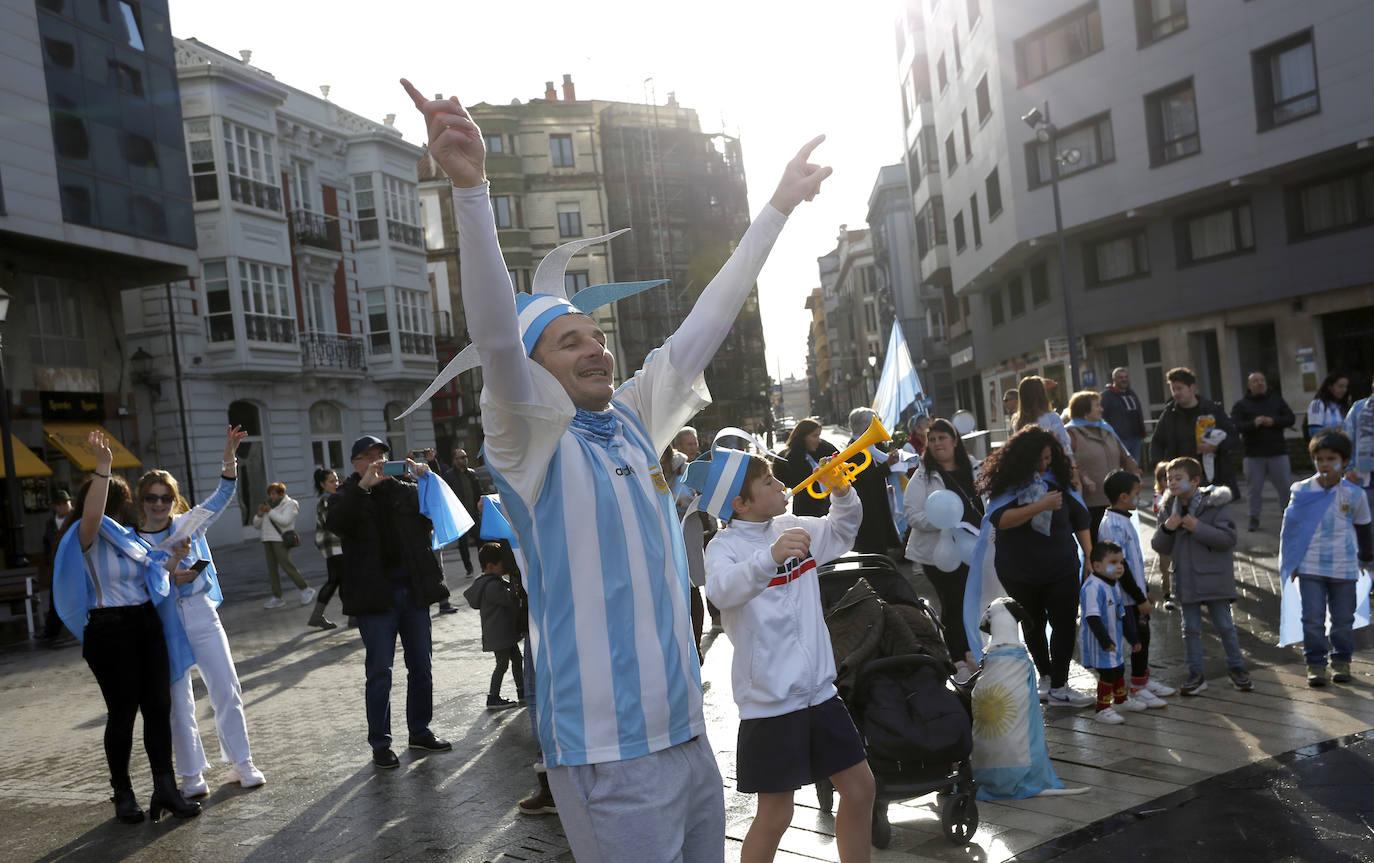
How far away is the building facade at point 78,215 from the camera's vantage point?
23.7 metres

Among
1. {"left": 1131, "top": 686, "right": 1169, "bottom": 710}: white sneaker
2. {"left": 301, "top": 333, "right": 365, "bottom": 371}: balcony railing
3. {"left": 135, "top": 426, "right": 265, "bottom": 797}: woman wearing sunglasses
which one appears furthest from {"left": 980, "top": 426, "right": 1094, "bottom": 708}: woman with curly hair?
{"left": 301, "top": 333, "right": 365, "bottom": 371}: balcony railing

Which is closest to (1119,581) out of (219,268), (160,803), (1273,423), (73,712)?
(160,803)

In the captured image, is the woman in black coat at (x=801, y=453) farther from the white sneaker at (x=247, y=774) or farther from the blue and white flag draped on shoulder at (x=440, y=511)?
the white sneaker at (x=247, y=774)

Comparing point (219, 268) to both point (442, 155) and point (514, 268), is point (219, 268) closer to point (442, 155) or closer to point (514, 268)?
point (514, 268)

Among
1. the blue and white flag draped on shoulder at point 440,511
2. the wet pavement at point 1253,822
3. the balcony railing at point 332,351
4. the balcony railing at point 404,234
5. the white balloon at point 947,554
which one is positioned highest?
the balcony railing at point 404,234

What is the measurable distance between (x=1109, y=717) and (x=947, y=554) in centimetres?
144

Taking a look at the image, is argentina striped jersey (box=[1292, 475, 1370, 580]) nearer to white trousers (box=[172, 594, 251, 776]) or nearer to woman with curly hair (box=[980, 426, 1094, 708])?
woman with curly hair (box=[980, 426, 1094, 708])

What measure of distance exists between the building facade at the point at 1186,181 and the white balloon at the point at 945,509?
19.7 m

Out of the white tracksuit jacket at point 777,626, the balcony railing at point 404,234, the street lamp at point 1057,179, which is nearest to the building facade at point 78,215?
the balcony railing at point 404,234

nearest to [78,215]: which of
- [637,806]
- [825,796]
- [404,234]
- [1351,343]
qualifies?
[404,234]

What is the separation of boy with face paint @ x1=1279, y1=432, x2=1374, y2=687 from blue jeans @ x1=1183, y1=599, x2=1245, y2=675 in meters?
0.48

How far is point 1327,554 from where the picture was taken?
7.01 metres

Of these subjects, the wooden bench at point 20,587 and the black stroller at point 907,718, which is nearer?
the black stroller at point 907,718

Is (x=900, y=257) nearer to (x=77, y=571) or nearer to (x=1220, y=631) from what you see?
(x=1220, y=631)
